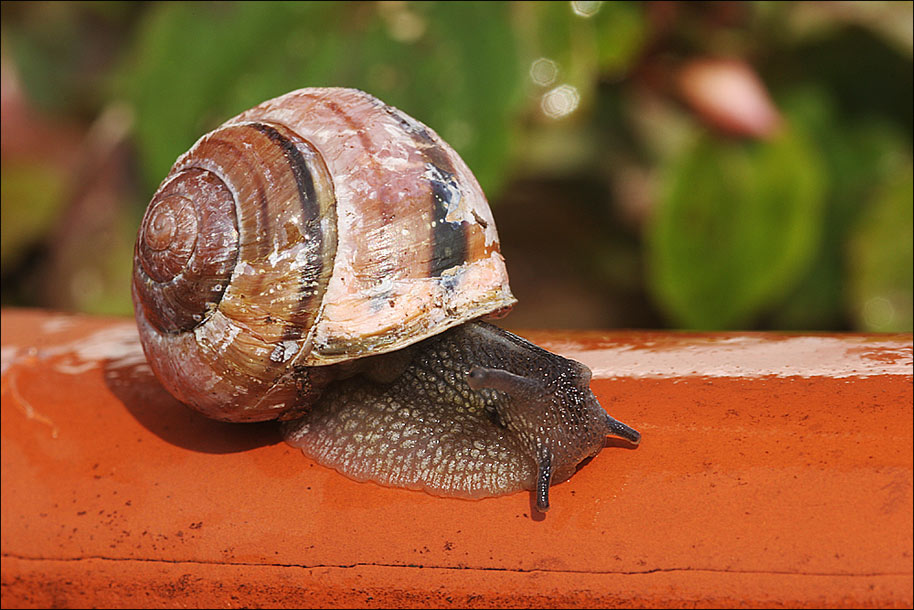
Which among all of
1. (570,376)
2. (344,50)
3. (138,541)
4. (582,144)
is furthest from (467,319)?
(582,144)

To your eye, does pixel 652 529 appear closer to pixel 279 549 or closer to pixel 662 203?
pixel 279 549

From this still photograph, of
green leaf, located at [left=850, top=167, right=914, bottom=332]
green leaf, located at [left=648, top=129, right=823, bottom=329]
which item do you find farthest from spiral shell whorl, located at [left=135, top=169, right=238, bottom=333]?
green leaf, located at [left=850, top=167, right=914, bottom=332]

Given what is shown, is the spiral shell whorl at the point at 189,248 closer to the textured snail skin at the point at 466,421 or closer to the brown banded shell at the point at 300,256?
the brown banded shell at the point at 300,256

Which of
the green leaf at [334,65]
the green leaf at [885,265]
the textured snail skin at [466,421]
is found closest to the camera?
the textured snail skin at [466,421]

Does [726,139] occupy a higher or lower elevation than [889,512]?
higher

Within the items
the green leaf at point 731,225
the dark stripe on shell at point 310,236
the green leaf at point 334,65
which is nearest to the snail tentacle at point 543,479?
the dark stripe on shell at point 310,236

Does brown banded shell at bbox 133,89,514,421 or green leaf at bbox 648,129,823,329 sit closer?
brown banded shell at bbox 133,89,514,421

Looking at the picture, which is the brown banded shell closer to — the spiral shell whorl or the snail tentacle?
the spiral shell whorl

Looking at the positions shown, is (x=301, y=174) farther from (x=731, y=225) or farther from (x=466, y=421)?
(x=731, y=225)
